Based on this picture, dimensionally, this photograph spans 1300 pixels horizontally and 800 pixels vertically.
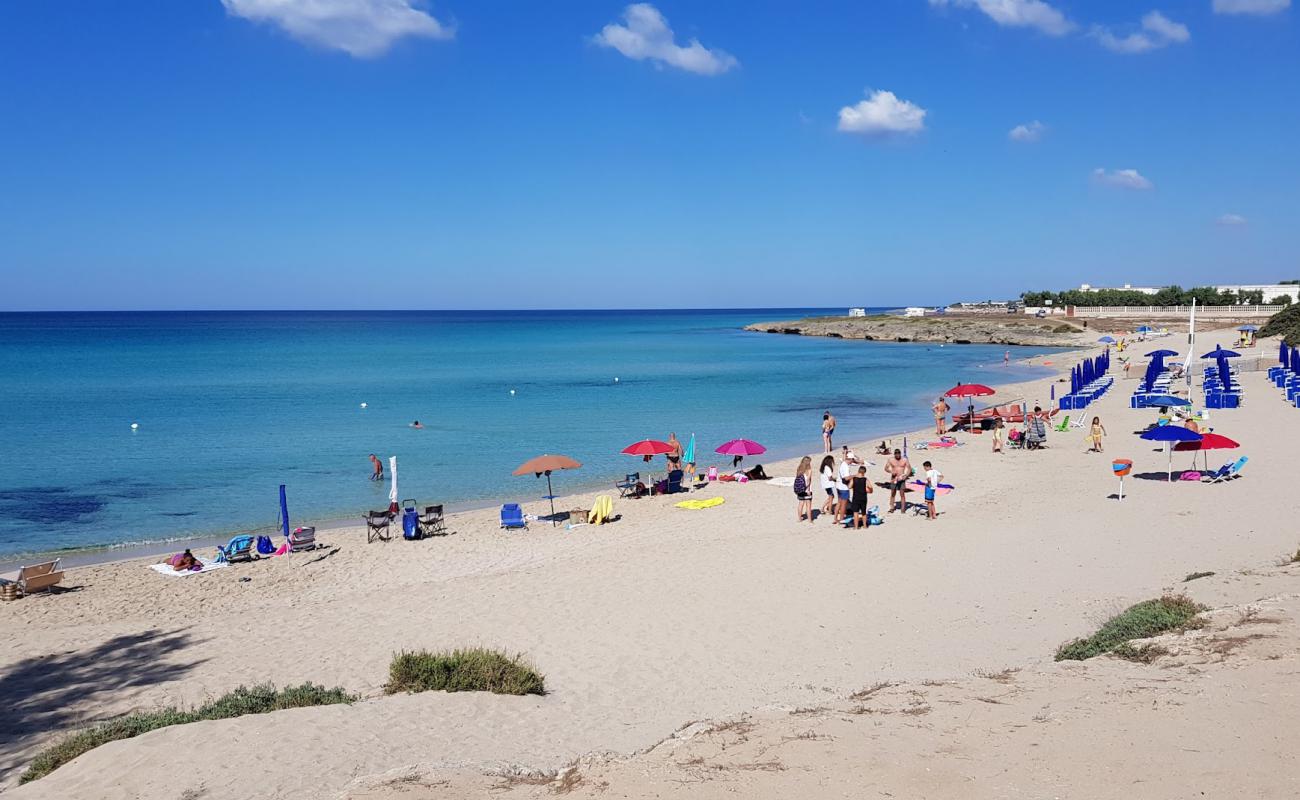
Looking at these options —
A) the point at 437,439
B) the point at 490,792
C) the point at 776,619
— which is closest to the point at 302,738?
the point at 490,792

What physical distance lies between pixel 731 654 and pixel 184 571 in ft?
35.3

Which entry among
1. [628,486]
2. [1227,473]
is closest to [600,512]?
[628,486]

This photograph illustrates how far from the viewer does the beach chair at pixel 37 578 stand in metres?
13.9

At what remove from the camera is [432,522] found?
17656mm

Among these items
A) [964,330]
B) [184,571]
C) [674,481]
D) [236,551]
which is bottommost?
[184,571]

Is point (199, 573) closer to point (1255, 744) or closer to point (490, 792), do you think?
point (490, 792)

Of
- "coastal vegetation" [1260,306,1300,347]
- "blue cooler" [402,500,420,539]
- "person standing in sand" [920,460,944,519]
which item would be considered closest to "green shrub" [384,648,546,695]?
"blue cooler" [402,500,420,539]

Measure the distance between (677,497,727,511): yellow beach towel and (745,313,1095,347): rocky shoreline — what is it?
222 feet

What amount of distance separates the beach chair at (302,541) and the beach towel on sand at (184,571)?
3.91 ft

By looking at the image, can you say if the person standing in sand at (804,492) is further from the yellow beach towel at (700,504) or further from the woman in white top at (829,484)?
the yellow beach towel at (700,504)

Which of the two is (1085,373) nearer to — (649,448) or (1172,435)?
(1172,435)

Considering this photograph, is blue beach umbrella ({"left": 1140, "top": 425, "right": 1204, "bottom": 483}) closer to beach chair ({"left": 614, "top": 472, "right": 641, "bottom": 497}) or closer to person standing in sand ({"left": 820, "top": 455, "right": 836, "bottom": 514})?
person standing in sand ({"left": 820, "top": 455, "right": 836, "bottom": 514})

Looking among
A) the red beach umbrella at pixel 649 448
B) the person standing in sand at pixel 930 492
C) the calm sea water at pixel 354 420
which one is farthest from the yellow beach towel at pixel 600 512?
the person standing in sand at pixel 930 492

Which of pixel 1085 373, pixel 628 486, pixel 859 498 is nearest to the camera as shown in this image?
pixel 859 498
